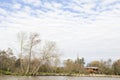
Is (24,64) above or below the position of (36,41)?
below

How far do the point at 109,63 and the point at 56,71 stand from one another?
93.1ft

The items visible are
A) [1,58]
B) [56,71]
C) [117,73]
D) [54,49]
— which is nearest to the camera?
[54,49]

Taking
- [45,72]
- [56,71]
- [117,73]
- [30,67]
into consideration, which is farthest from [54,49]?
[117,73]

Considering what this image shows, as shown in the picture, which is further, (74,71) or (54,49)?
(74,71)

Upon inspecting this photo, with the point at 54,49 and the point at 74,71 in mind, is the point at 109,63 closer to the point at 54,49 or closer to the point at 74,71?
the point at 74,71

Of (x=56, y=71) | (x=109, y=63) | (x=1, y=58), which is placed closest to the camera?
(x=1, y=58)

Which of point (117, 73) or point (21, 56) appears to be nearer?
point (21, 56)

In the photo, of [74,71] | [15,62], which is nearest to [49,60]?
[15,62]

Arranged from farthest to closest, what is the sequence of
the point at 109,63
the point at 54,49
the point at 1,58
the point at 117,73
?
the point at 109,63
the point at 117,73
the point at 1,58
the point at 54,49

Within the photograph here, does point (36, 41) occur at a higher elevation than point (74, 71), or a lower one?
higher

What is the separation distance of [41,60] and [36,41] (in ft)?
17.6

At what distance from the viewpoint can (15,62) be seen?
266ft

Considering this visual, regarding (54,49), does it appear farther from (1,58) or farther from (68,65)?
(68,65)

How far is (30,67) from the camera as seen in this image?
241 ft
